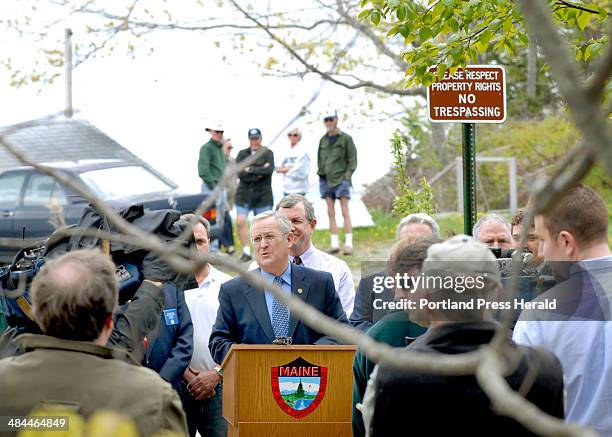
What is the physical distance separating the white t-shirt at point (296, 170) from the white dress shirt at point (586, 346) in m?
13.5

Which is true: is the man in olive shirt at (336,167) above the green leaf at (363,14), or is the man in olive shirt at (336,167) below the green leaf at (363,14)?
below

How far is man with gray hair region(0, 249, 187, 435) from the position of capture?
11.0 ft

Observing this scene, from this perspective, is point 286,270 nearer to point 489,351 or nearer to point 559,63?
point 489,351

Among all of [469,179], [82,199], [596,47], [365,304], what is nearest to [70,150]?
[82,199]

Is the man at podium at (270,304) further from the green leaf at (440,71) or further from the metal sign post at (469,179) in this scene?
the metal sign post at (469,179)

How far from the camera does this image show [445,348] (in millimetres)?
3525

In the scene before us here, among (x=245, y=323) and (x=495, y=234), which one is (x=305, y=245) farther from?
(x=245, y=323)

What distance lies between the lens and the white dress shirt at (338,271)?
7648mm

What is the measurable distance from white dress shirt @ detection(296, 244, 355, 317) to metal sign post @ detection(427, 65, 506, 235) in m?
1.21

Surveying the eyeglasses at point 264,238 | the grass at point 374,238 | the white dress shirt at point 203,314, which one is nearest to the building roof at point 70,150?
the grass at point 374,238

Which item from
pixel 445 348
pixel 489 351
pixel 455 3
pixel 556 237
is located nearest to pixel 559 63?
pixel 489 351

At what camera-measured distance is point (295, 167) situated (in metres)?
17.6

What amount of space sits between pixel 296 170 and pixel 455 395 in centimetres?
1430

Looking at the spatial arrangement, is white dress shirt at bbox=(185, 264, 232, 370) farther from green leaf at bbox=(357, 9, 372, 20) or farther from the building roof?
the building roof
